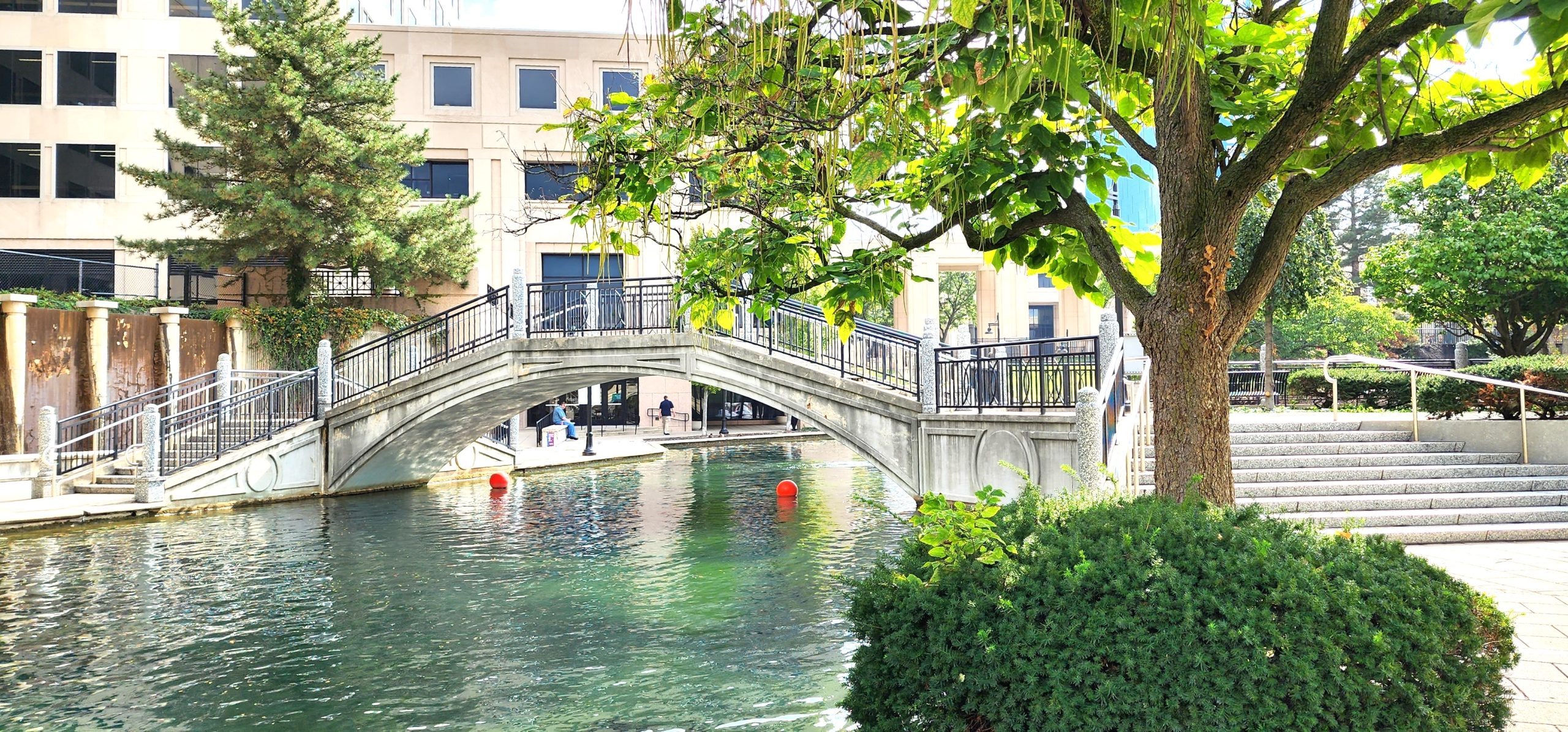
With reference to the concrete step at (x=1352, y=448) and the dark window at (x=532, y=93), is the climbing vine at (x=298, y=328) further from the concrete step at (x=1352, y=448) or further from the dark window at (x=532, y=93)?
the concrete step at (x=1352, y=448)

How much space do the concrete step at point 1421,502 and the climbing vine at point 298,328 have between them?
23.1 metres

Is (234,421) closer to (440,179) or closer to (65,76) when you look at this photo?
(440,179)

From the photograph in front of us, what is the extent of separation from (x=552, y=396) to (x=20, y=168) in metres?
21.7

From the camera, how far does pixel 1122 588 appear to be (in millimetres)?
3635

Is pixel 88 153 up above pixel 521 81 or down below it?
below

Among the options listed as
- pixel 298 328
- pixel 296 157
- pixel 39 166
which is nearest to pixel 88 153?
pixel 39 166

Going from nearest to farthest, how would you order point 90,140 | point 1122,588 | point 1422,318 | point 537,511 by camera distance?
point 1122,588 → point 537,511 → point 1422,318 → point 90,140

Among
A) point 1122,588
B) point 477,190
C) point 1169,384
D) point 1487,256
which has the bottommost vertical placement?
point 1122,588

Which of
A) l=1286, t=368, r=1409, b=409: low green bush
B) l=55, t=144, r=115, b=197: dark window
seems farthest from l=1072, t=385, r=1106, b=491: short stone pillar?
l=55, t=144, r=115, b=197: dark window

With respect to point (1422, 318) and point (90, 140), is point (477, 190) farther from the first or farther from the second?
point (1422, 318)

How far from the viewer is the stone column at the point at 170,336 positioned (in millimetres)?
21547

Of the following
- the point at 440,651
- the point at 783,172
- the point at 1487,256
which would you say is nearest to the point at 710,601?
the point at 440,651

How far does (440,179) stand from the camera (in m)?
32.9

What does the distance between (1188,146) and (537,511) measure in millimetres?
14887
